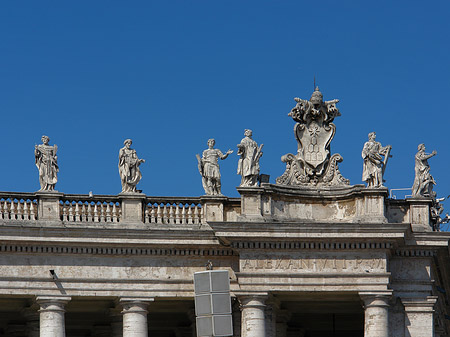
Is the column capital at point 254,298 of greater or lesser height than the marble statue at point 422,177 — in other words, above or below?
below

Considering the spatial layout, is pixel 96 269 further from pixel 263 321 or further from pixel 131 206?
pixel 263 321

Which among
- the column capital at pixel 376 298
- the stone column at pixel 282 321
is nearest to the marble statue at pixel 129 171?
the stone column at pixel 282 321

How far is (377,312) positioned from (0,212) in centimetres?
1401

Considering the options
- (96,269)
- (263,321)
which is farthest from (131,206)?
(263,321)

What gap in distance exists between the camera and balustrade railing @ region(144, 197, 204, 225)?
2336 inches

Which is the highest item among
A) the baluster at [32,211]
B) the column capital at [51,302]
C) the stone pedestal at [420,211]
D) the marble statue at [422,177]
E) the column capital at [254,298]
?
the marble statue at [422,177]

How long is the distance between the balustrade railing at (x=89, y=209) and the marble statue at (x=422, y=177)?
435 inches

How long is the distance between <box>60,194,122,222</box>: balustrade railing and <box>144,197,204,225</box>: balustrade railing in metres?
1.18

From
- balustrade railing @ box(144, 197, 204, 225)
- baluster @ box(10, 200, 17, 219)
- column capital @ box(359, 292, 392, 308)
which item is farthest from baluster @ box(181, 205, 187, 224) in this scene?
column capital @ box(359, 292, 392, 308)

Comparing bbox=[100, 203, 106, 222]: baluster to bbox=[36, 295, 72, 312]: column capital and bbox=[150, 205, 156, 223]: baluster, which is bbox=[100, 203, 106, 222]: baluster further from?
bbox=[36, 295, 72, 312]: column capital

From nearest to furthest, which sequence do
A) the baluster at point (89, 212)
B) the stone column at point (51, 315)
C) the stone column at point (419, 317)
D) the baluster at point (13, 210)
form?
the stone column at point (51, 315) < the baluster at point (13, 210) < the stone column at point (419, 317) < the baluster at point (89, 212)

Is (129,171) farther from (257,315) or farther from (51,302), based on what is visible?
(257,315)

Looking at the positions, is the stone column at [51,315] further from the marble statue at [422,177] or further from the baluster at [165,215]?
the marble statue at [422,177]

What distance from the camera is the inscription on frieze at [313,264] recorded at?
5788 cm
